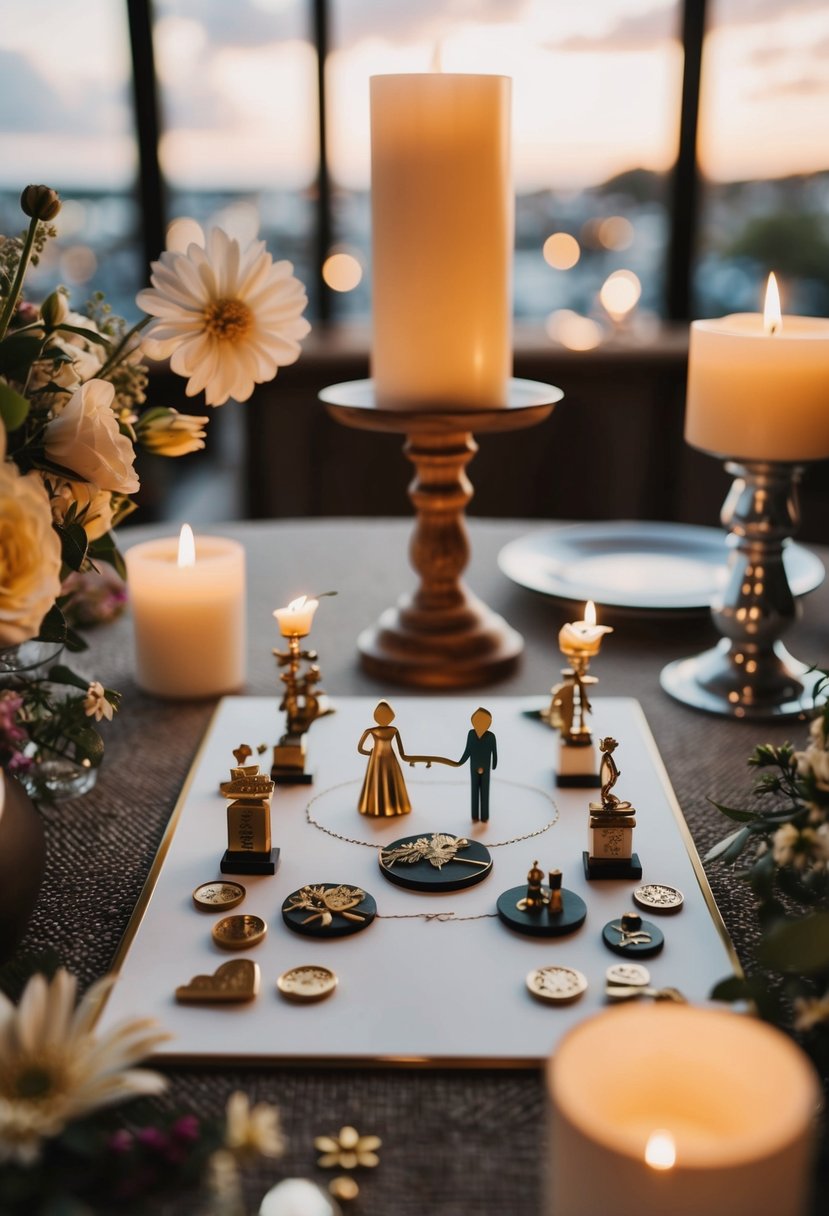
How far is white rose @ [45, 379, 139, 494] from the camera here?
2.21 ft

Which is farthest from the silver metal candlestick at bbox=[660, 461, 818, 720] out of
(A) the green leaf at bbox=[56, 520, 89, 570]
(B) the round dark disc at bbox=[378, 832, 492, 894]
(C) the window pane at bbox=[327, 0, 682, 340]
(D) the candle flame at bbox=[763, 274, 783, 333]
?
(C) the window pane at bbox=[327, 0, 682, 340]

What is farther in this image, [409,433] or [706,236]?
[706,236]

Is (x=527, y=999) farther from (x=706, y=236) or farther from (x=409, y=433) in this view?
(x=706, y=236)

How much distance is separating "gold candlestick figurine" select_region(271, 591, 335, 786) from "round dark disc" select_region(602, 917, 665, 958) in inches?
11.1

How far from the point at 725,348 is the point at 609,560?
369 mm

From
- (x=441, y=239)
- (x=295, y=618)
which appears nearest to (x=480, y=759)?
(x=295, y=618)

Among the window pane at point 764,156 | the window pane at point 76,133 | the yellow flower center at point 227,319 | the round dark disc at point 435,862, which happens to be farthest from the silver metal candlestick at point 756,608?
the window pane at point 76,133

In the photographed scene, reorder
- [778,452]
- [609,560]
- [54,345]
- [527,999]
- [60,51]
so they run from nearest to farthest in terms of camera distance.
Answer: [527,999] → [54,345] → [778,452] → [609,560] → [60,51]

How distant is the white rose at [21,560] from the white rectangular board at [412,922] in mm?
210

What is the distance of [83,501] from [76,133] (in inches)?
103

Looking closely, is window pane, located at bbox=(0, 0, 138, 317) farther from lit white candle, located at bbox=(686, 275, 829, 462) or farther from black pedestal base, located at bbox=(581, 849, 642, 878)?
black pedestal base, located at bbox=(581, 849, 642, 878)

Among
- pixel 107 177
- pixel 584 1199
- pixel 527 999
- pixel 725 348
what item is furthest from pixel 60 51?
pixel 584 1199

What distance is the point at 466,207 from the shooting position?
1.04 m

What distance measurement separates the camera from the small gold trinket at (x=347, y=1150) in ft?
1.72
